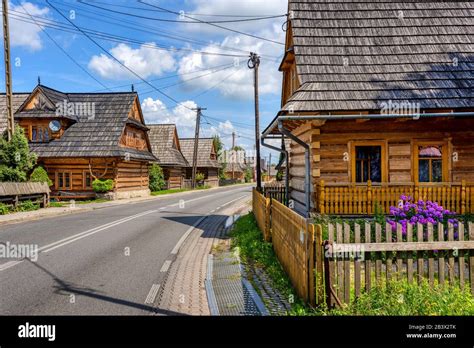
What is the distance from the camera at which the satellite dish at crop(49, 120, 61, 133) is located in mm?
28859

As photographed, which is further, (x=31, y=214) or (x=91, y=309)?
(x=31, y=214)

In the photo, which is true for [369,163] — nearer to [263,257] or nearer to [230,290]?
[263,257]

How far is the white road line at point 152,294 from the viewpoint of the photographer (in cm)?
565

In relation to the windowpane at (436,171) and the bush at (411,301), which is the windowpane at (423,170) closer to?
the windowpane at (436,171)

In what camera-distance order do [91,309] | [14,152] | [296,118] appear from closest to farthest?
[91,309], [296,118], [14,152]

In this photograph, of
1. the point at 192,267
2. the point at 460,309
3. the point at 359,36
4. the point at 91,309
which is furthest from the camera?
the point at 359,36

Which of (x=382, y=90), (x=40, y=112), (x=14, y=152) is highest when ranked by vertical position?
(x=40, y=112)

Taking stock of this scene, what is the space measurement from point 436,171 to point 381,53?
4.57 metres

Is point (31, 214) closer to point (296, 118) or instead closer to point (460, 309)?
point (296, 118)

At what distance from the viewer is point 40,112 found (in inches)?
1131

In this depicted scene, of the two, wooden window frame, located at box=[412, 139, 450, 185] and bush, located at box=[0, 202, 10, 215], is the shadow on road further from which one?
bush, located at box=[0, 202, 10, 215]

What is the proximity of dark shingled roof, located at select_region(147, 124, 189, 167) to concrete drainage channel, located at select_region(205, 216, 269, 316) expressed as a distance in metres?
34.5
